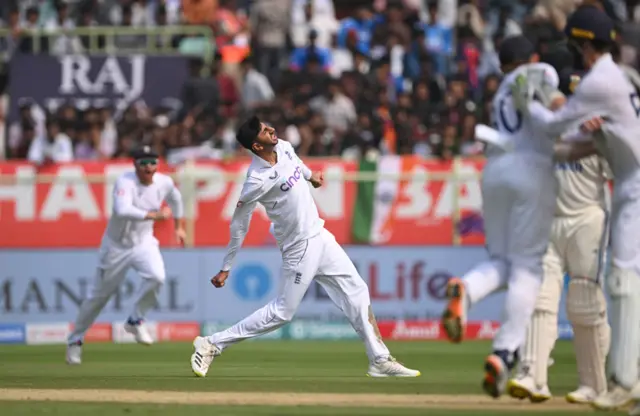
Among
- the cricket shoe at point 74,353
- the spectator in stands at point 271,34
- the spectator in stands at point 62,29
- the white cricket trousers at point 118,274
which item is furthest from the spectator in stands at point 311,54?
the cricket shoe at point 74,353

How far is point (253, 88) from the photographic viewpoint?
76.3 ft

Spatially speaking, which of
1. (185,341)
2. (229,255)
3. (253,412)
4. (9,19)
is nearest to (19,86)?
(9,19)

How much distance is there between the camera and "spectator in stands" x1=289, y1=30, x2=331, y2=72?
23.5 m

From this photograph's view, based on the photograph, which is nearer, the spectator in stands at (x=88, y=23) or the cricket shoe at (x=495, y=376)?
the cricket shoe at (x=495, y=376)

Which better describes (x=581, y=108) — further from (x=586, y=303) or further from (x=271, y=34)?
(x=271, y=34)

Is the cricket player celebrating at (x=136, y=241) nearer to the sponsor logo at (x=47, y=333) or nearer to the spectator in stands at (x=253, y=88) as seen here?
the sponsor logo at (x=47, y=333)

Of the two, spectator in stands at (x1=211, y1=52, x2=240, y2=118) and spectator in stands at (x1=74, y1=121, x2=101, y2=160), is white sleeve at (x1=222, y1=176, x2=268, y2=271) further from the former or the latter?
spectator in stands at (x1=211, y1=52, x2=240, y2=118)

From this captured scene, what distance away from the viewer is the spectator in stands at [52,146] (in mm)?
21469

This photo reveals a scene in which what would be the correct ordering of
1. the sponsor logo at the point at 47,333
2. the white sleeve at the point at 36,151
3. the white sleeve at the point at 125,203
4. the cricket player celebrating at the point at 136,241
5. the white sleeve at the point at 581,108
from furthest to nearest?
the white sleeve at the point at 36,151, the sponsor logo at the point at 47,333, the cricket player celebrating at the point at 136,241, the white sleeve at the point at 125,203, the white sleeve at the point at 581,108

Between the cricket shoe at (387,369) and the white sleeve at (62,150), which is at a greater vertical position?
the white sleeve at (62,150)

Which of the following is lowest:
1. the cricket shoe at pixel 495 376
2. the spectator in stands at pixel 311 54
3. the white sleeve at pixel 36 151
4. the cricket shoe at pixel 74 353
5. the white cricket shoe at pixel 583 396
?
the cricket shoe at pixel 74 353

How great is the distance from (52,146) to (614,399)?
46.7 ft

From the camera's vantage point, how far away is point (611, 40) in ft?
29.2

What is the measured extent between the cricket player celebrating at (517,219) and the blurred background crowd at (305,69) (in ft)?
37.7
